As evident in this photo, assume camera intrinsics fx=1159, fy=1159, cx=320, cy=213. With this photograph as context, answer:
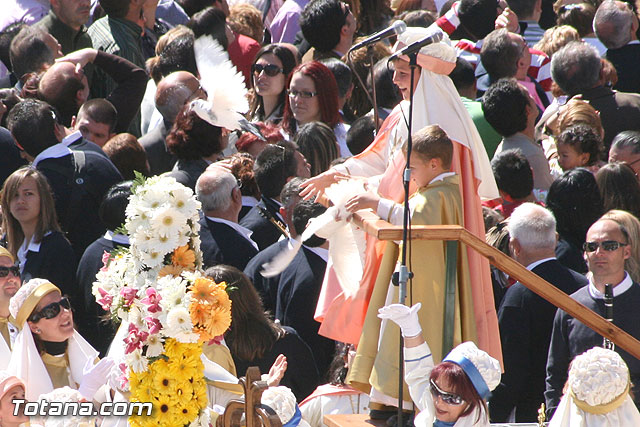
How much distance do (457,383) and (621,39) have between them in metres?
5.28

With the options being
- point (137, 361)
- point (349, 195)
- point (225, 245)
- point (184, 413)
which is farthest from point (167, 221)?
point (225, 245)

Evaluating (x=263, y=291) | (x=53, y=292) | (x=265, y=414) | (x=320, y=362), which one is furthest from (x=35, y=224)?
(x=265, y=414)

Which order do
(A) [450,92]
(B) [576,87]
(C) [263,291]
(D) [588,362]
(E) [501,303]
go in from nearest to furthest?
(D) [588,362], (A) [450,92], (E) [501,303], (C) [263,291], (B) [576,87]

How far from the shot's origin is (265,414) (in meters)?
4.19

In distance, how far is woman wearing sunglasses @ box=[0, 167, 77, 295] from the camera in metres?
6.77

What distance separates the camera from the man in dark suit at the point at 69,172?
719 centimetres

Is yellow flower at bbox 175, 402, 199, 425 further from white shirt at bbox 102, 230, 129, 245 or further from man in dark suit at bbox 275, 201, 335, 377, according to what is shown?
white shirt at bbox 102, 230, 129, 245

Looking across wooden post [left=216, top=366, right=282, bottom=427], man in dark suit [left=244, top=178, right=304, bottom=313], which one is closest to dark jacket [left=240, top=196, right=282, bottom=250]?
man in dark suit [left=244, top=178, right=304, bottom=313]

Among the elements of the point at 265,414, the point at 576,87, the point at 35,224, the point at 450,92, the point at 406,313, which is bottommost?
the point at 265,414

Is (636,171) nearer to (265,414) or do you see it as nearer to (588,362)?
→ (588,362)

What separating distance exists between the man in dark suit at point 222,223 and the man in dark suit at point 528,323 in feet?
5.34

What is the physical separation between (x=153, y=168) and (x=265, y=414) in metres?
4.13

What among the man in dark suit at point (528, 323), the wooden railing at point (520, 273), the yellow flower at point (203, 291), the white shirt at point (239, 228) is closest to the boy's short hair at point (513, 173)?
the man in dark suit at point (528, 323)

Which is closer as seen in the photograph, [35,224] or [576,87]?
[35,224]
